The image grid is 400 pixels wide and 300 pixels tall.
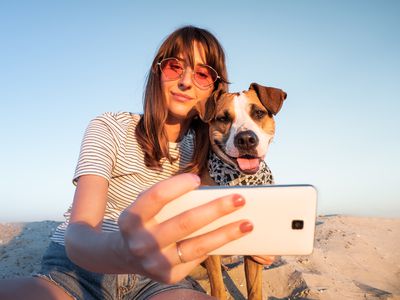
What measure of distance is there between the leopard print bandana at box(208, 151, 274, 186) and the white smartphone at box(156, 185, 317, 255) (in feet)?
6.18

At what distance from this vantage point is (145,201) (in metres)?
1.13

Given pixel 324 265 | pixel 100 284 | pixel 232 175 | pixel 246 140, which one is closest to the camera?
pixel 100 284

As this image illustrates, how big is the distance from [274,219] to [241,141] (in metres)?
1.90

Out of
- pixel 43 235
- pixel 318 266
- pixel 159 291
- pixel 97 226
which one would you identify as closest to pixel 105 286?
pixel 159 291

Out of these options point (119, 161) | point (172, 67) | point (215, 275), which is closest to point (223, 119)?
point (172, 67)

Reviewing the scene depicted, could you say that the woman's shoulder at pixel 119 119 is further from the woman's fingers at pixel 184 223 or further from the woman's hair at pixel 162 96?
the woman's fingers at pixel 184 223

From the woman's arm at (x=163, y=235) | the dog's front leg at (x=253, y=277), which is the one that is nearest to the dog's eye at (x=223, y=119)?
the dog's front leg at (x=253, y=277)

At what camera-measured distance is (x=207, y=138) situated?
3646 millimetres

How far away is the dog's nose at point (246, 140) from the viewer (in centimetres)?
329

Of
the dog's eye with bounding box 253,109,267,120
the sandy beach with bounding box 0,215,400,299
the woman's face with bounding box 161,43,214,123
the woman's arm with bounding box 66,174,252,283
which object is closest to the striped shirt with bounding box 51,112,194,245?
the woman's face with bounding box 161,43,214,123

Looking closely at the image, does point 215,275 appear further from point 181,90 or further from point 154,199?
point 154,199

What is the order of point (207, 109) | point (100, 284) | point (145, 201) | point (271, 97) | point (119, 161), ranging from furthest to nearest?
point (271, 97) < point (207, 109) < point (119, 161) < point (100, 284) < point (145, 201)

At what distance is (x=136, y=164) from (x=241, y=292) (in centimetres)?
204

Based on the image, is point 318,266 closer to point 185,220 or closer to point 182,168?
point 182,168
